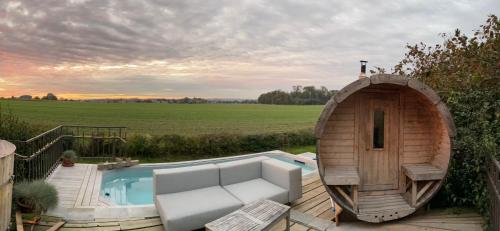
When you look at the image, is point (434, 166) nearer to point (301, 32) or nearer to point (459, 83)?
point (459, 83)

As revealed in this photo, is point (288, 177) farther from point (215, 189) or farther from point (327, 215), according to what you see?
point (215, 189)

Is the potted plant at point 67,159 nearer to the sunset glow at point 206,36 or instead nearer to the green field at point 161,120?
the green field at point 161,120

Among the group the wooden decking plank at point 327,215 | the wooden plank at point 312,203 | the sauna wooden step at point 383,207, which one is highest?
the sauna wooden step at point 383,207

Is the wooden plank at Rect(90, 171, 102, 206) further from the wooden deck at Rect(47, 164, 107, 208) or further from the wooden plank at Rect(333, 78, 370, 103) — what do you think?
the wooden plank at Rect(333, 78, 370, 103)

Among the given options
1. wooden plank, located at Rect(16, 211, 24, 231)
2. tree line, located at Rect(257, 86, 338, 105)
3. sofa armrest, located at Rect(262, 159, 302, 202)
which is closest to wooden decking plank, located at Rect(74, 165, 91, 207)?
wooden plank, located at Rect(16, 211, 24, 231)

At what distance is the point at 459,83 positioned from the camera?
16.6 feet

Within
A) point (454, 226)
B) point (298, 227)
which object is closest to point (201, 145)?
point (298, 227)

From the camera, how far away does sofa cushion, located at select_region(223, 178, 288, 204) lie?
439 centimetres

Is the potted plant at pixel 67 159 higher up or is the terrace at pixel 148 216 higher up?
the potted plant at pixel 67 159

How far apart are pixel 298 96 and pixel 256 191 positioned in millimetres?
31549

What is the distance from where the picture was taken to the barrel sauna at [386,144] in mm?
4461

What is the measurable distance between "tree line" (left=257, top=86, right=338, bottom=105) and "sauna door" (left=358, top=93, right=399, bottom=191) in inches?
1078

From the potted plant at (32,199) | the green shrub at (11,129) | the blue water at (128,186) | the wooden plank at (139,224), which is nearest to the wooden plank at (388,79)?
the wooden plank at (139,224)

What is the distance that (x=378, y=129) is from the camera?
15.4ft
